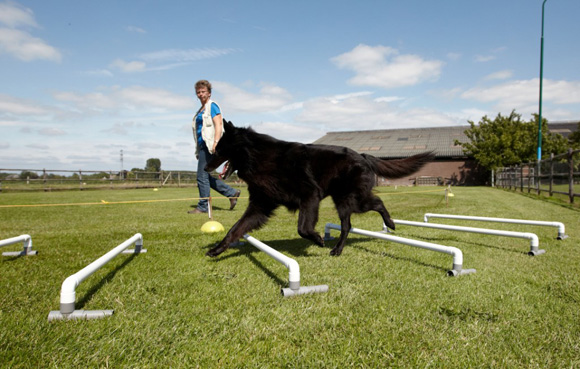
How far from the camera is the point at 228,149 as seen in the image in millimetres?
3441

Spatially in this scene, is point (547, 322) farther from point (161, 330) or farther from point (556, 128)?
point (556, 128)

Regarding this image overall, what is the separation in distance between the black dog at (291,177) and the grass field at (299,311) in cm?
36

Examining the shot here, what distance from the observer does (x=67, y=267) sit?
290 centimetres

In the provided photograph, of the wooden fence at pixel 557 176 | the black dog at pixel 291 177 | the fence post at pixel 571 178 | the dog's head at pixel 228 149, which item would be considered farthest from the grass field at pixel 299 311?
the wooden fence at pixel 557 176

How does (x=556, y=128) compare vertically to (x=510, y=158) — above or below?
above

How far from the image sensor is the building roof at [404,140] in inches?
Result: 1419

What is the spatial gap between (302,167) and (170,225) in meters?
3.15

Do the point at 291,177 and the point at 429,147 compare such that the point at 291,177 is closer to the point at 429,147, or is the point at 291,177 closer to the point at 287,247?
the point at 287,247

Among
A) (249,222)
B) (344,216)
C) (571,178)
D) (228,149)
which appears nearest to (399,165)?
(344,216)

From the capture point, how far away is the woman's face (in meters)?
5.41

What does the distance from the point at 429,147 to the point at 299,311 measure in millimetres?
38355

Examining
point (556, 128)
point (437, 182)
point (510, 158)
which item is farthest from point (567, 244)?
point (556, 128)

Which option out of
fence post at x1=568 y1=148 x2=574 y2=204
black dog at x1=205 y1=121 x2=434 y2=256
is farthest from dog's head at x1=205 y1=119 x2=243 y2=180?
fence post at x1=568 y1=148 x2=574 y2=204

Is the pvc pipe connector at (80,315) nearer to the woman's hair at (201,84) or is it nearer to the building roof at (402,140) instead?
the woman's hair at (201,84)
